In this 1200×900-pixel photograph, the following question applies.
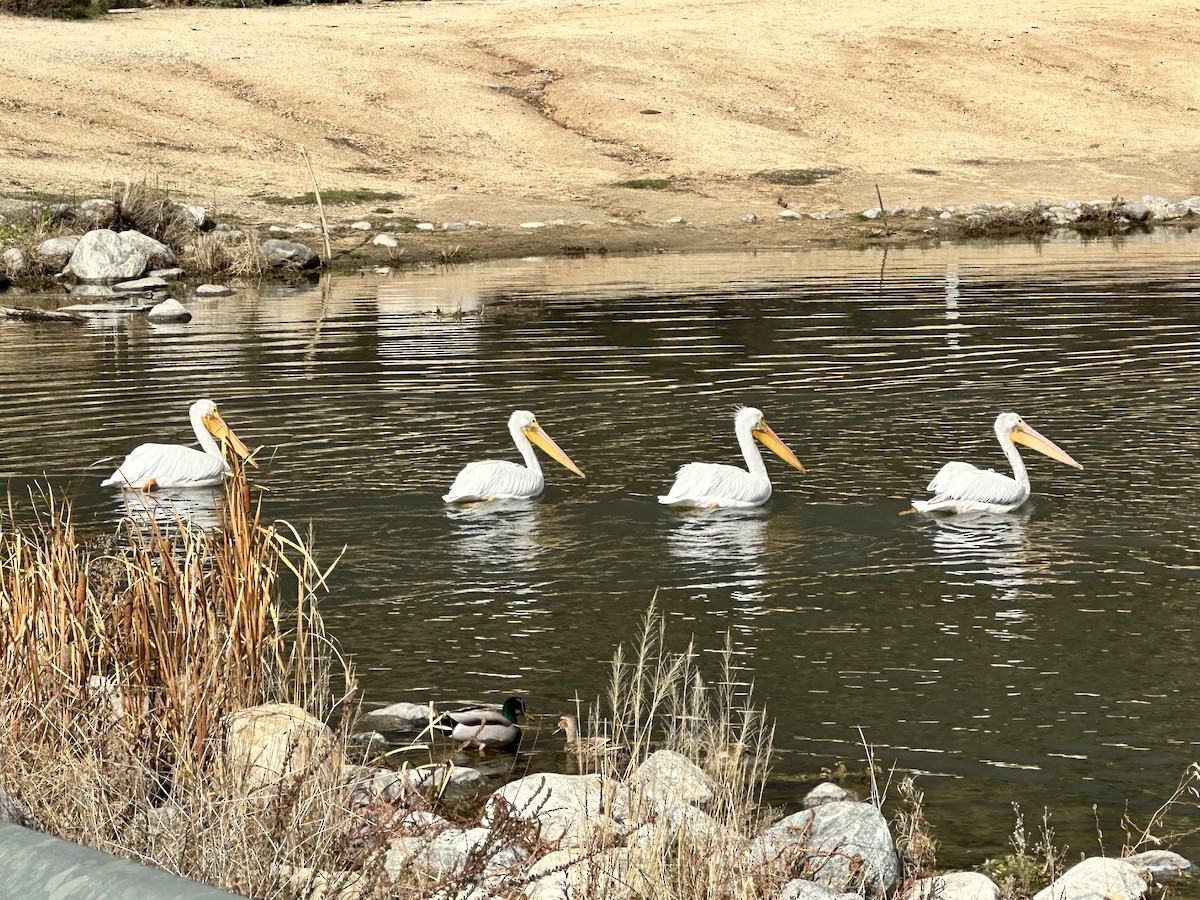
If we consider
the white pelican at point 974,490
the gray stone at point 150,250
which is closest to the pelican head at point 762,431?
the white pelican at point 974,490

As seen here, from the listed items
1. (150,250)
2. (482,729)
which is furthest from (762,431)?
(150,250)

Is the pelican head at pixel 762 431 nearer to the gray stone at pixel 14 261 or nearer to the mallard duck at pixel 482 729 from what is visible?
the mallard duck at pixel 482 729

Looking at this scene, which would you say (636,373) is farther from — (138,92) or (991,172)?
(138,92)

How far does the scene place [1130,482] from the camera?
11641 millimetres

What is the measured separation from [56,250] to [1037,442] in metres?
22.0

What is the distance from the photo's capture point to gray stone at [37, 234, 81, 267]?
97.3ft

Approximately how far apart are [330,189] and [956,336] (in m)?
21.4

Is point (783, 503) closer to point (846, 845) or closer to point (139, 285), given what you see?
point (846, 845)

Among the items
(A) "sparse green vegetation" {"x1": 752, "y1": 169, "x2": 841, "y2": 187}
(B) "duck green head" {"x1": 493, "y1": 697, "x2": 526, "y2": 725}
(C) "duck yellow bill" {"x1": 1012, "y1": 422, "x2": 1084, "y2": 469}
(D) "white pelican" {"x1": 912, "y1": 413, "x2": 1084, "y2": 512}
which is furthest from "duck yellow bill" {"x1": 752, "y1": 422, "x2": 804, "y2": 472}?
(A) "sparse green vegetation" {"x1": 752, "y1": 169, "x2": 841, "y2": 187}

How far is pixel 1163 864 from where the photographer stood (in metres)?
5.71

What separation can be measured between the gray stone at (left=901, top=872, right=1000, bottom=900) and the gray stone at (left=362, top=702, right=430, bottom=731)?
8.71 feet

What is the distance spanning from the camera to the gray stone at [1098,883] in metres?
5.31

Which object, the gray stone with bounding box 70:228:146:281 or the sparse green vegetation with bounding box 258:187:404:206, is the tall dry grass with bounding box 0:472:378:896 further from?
the sparse green vegetation with bounding box 258:187:404:206

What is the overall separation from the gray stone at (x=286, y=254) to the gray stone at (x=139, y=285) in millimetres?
2461
